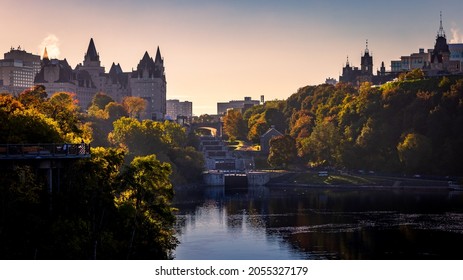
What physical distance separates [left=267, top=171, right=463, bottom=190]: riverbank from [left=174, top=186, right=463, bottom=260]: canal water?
482cm

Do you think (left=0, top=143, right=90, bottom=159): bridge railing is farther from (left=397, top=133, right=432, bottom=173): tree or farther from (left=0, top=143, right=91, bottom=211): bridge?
(left=397, top=133, right=432, bottom=173): tree

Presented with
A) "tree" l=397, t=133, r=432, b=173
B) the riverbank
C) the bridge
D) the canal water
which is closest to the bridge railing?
the bridge

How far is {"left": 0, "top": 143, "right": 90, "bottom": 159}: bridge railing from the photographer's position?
198ft

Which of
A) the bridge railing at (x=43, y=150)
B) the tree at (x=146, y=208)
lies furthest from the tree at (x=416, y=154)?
the bridge railing at (x=43, y=150)

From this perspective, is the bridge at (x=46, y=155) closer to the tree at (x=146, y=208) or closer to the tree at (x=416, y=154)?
the tree at (x=146, y=208)

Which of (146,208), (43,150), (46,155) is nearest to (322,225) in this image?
(146,208)

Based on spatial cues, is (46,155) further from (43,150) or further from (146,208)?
(146,208)

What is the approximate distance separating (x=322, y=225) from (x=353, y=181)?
67.5 m

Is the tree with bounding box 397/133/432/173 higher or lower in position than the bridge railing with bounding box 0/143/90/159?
lower

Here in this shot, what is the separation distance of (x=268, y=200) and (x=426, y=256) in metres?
66.2

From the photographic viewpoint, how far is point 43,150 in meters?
62.6

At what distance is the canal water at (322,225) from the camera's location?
3543 inches

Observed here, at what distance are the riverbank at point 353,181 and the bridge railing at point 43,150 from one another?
4299 inches

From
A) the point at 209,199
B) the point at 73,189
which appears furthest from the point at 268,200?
the point at 73,189
